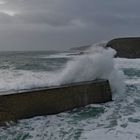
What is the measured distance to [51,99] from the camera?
247 inches

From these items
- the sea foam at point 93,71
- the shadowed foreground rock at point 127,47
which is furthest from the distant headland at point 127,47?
the sea foam at point 93,71

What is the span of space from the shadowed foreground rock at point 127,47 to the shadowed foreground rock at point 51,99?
31.3 meters

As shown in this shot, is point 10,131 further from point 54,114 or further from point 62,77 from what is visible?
point 62,77

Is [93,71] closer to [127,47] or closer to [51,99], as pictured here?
[51,99]

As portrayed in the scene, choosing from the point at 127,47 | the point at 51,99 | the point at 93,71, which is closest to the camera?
the point at 51,99

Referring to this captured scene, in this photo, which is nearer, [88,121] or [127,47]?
[88,121]

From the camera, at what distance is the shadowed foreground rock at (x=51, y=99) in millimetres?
5664

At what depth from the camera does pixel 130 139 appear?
4.42m

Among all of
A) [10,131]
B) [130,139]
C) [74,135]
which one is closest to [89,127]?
[74,135]

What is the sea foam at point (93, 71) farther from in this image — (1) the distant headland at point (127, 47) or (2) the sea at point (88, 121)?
(1) the distant headland at point (127, 47)

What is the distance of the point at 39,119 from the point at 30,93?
57 centimetres

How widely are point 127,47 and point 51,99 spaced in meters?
36.2

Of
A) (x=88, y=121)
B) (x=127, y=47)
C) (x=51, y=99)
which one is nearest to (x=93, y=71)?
(x=51, y=99)

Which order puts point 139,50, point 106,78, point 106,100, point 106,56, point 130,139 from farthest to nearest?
1. point 139,50
2. point 106,56
3. point 106,78
4. point 106,100
5. point 130,139
